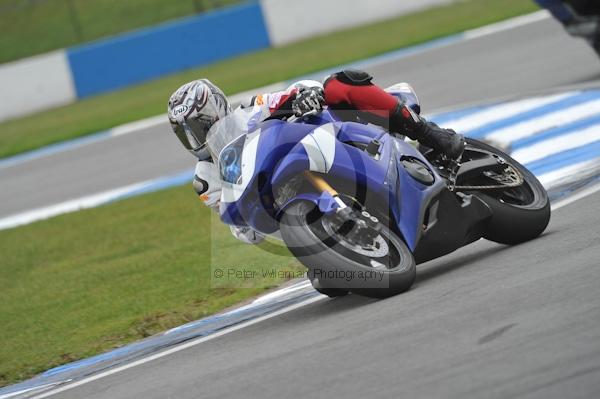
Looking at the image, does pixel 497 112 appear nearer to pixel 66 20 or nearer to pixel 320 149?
pixel 320 149

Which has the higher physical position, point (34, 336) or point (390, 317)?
point (390, 317)

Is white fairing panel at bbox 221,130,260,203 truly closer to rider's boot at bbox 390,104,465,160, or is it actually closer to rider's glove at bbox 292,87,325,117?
rider's glove at bbox 292,87,325,117

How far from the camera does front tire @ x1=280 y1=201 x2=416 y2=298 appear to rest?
575 centimetres

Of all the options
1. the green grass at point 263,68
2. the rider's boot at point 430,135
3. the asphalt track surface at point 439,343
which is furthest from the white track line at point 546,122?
the green grass at point 263,68

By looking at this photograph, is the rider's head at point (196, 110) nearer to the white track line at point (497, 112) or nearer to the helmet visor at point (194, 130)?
the helmet visor at point (194, 130)

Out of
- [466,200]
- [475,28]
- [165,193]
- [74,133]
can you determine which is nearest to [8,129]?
[74,133]

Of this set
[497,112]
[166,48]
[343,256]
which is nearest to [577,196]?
[343,256]

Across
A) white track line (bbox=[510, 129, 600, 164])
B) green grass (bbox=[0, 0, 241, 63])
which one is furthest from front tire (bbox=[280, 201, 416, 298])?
green grass (bbox=[0, 0, 241, 63])

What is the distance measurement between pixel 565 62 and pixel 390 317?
9429mm

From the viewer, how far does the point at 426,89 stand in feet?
50.6

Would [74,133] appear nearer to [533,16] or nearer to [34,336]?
[533,16]

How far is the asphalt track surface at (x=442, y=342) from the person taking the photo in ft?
13.7

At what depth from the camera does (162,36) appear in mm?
25641

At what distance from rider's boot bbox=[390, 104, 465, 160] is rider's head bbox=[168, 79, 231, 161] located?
1009 mm
